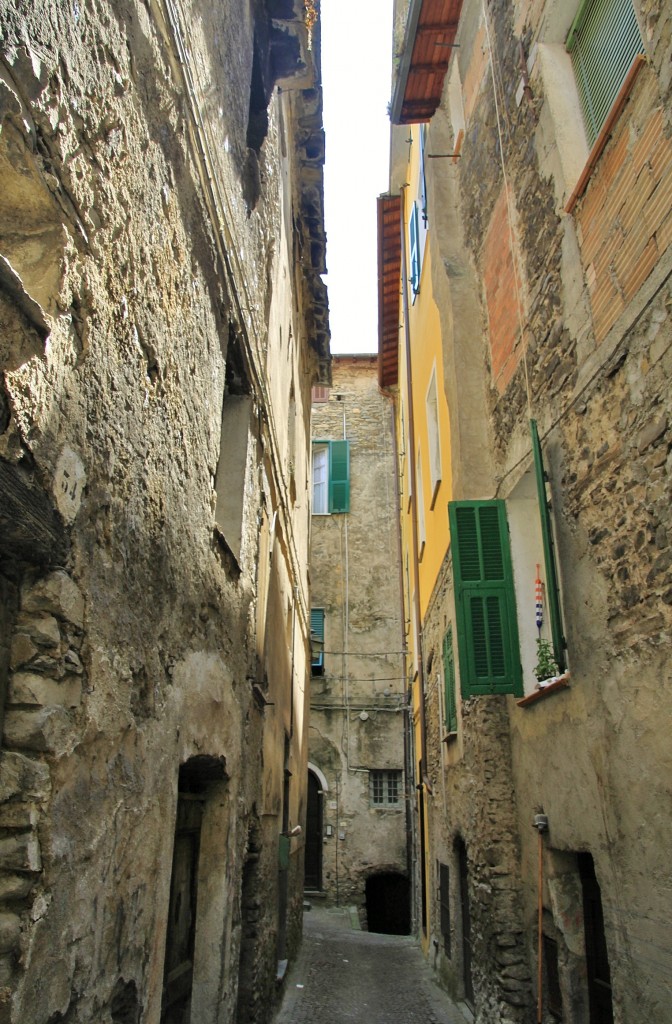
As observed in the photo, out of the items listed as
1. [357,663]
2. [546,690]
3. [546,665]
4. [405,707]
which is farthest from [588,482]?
[357,663]

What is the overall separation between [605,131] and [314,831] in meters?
15.0

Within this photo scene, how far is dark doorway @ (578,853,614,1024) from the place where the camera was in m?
4.36

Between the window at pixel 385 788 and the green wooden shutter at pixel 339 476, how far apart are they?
21.0 feet

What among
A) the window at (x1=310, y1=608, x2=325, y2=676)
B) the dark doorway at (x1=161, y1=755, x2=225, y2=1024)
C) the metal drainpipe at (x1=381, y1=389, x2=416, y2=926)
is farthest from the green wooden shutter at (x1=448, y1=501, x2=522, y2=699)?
the window at (x1=310, y1=608, x2=325, y2=676)

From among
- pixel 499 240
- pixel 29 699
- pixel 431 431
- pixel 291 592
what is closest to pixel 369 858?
pixel 291 592

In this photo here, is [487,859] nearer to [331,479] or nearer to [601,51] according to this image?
[601,51]

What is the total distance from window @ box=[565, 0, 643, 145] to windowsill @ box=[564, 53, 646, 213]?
13.1 inches

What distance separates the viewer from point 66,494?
2.24 metres

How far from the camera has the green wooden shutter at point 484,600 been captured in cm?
583

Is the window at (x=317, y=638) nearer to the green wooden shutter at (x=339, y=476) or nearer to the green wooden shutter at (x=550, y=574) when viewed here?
the green wooden shutter at (x=339, y=476)

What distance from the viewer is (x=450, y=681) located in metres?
8.21

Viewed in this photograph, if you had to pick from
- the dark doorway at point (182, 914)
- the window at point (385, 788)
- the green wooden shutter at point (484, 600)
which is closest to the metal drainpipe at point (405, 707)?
the window at point (385, 788)

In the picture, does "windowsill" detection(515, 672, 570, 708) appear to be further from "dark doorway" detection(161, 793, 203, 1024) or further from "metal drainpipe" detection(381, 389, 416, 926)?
"metal drainpipe" detection(381, 389, 416, 926)

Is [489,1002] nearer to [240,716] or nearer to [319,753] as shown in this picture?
[240,716]
